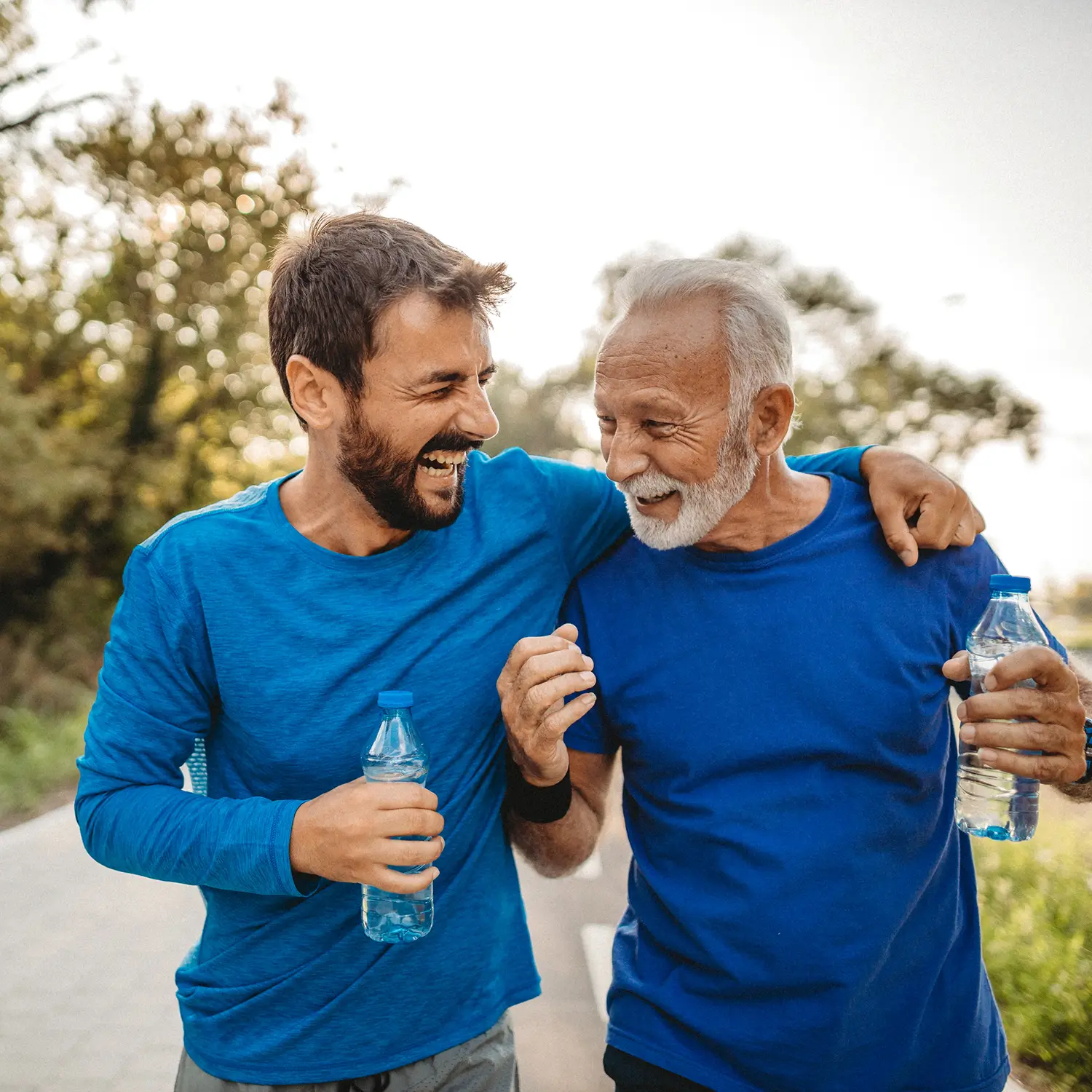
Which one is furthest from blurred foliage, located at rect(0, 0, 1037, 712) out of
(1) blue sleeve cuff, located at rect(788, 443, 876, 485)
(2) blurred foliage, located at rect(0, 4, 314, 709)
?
(1) blue sleeve cuff, located at rect(788, 443, 876, 485)

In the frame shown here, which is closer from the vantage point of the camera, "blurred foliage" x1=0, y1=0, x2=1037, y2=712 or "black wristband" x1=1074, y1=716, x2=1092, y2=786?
"black wristband" x1=1074, y1=716, x2=1092, y2=786

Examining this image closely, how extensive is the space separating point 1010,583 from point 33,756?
8587 millimetres

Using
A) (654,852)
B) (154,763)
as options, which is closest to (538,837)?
(654,852)

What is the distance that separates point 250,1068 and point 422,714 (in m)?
0.76

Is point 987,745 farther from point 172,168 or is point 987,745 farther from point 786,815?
point 172,168

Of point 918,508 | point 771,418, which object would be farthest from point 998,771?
point 771,418

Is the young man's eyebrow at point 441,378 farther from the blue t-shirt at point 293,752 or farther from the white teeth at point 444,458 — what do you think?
the blue t-shirt at point 293,752

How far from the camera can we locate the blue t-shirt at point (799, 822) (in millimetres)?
1984

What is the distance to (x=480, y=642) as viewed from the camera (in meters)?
2.12

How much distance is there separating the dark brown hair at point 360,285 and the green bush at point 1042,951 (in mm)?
3562

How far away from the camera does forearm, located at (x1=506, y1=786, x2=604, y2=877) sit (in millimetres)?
2242

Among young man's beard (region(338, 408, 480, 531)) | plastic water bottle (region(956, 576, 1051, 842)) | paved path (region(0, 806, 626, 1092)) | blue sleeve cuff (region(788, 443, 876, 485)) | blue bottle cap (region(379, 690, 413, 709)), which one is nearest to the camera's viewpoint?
blue bottle cap (region(379, 690, 413, 709))

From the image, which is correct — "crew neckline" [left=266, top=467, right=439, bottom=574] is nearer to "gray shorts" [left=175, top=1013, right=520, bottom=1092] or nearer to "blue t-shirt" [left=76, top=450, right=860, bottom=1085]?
"blue t-shirt" [left=76, top=450, right=860, bottom=1085]

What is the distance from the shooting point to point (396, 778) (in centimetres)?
198
